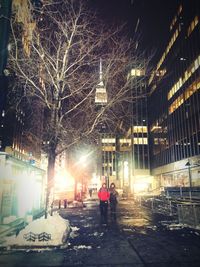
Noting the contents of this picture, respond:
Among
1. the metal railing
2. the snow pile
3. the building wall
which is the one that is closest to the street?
the snow pile

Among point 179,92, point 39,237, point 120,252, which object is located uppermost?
point 179,92

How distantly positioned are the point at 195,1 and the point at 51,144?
39.4 metres

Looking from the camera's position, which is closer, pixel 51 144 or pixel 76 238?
pixel 76 238

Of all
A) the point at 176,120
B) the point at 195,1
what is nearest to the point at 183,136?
the point at 176,120

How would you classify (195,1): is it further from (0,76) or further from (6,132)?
(0,76)

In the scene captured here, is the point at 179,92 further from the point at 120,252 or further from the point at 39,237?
the point at 39,237

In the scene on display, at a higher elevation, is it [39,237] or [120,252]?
[39,237]

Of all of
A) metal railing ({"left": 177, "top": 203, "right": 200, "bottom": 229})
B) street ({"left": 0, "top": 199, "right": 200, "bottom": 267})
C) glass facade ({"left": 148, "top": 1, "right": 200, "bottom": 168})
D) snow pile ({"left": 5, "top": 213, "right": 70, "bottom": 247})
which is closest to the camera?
street ({"left": 0, "top": 199, "right": 200, "bottom": 267})

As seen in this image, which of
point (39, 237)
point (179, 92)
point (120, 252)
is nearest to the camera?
point (120, 252)

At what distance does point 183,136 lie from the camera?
41625 mm

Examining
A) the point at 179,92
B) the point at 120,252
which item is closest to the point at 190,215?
the point at 120,252

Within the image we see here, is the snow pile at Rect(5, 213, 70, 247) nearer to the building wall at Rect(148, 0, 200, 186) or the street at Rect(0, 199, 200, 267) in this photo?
the street at Rect(0, 199, 200, 267)

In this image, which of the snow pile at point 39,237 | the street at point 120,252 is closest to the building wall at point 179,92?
the street at point 120,252

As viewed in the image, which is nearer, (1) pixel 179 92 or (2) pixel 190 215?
(2) pixel 190 215
